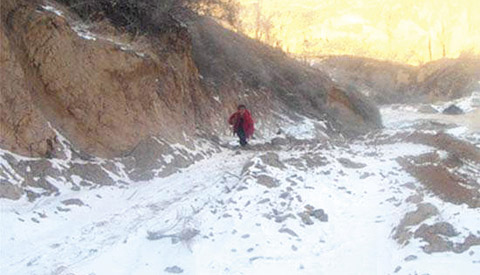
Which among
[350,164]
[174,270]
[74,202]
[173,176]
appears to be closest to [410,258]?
[174,270]

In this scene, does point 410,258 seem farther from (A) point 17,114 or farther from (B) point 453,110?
(B) point 453,110

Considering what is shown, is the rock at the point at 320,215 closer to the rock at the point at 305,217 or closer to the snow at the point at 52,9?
the rock at the point at 305,217

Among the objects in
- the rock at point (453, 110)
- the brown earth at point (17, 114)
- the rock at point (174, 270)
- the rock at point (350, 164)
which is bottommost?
the rock at point (453, 110)

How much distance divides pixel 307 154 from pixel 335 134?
24.8 ft

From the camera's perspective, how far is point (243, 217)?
9469mm

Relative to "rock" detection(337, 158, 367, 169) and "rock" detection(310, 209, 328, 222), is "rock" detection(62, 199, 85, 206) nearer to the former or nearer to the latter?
"rock" detection(310, 209, 328, 222)

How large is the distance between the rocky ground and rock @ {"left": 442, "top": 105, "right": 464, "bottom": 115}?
2291 centimetres

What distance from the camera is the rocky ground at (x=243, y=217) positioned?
25.7 ft

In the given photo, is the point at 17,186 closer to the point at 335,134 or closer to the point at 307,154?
the point at 307,154

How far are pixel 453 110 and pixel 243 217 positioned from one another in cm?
2973

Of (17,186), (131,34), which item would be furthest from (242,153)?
(17,186)

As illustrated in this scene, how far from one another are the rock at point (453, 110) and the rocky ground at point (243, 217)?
22.9 metres

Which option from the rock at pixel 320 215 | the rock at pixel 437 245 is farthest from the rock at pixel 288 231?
the rock at pixel 437 245

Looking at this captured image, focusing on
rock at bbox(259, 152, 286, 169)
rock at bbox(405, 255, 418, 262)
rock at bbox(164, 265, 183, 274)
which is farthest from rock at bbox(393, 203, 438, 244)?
rock at bbox(259, 152, 286, 169)
